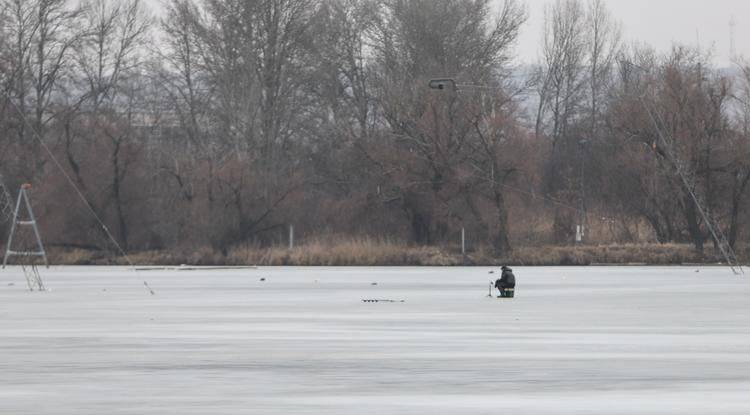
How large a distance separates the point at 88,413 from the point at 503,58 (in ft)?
220

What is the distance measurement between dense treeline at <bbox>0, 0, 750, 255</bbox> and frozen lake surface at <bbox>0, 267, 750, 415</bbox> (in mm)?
32259

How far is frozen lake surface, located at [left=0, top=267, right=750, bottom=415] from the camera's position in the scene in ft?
45.2

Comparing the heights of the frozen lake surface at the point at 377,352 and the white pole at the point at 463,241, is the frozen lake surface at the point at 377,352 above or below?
below

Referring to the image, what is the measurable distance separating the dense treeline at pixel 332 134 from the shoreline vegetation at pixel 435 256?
5.43 feet

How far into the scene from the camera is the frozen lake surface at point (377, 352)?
542 inches

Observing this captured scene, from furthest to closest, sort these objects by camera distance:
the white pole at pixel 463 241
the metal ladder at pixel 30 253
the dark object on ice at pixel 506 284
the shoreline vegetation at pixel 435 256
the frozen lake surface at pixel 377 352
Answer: the white pole at pixel 463 241 → the shoreline vegetation at pixel 435 256 → the metal ladder at pixel 30 253 → the dark object on ice at pixel 506 284 → the frozen lake surface at pixel 377 352

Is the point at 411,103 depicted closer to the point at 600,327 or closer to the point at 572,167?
the point at 572,167

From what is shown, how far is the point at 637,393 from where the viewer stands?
14297 millimetres

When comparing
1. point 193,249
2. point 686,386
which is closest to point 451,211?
point 193,249

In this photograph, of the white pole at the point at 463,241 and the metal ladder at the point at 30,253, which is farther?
the white pole at the point at 463,241

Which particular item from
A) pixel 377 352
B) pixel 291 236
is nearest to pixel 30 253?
pixel 291 236

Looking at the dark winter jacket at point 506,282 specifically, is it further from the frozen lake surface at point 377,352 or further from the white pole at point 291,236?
the white pole at point 291,236

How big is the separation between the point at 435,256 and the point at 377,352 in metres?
45.3

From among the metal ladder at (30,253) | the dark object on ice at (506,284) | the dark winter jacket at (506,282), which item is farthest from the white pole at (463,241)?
the dark winter jacket at (506,282)
